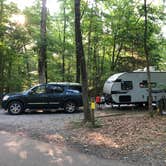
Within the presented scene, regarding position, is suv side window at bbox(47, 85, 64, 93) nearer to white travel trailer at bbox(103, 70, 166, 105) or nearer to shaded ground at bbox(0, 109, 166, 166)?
white travel trailer at bbox(103, 70, 166, 105)

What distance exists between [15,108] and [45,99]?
169cm

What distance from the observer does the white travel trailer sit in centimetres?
2111

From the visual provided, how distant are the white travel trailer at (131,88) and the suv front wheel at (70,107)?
2.55 meters

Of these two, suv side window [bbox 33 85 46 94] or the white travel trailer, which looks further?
the white travel trailer

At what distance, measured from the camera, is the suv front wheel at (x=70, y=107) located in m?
19.9

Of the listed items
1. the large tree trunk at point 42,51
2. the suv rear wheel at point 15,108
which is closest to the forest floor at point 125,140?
the suv rear wheel at point 15,108

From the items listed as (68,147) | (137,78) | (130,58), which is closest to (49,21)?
(130,58)

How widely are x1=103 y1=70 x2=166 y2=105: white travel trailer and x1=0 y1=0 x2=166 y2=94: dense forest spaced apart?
4.25 metres

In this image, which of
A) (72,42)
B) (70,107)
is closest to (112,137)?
(70,107)

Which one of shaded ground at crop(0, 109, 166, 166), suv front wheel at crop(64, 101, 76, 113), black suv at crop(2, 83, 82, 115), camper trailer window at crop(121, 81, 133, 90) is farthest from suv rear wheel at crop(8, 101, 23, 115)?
camper trailer window at crop(121, 81, 133, 90)

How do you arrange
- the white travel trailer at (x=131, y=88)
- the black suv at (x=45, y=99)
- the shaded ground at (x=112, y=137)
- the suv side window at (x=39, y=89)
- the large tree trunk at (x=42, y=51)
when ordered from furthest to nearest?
the large tree trunk at (x=42, y=51) → the white travel trailer at (x=131, y=88) → the suv side window at (x=39, y=89) → the black suv at (x=45, y=99) → the shaded ground at (x=112, y=137)

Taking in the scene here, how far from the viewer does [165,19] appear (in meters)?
27.0

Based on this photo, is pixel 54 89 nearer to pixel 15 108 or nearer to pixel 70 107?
pixel 70 107

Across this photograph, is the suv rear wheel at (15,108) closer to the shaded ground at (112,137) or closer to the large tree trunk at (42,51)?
the shaded ground at (112,137)
